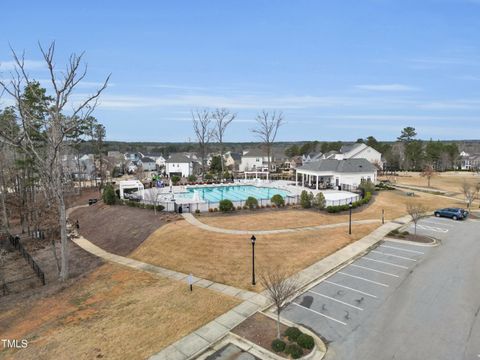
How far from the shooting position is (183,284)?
18469 mm

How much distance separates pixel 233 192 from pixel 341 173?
1763 cm

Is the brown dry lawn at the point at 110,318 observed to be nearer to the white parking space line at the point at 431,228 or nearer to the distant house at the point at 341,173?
the white parking space line at the point at 431,228

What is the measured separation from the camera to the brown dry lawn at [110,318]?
12.5 meters

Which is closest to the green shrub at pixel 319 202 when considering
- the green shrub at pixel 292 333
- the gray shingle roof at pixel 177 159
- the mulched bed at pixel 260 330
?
the mulched bed at pixel 260 330

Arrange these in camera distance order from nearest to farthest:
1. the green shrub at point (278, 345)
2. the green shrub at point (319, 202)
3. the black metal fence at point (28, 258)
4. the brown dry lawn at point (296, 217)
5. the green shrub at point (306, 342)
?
1. the green shrub at point (278, 345)
2. the green shrub at point (306, 342)
3. the black metal fence at point (28, 258)
4. the brown dry lawn at point (296, 217)
5. the green shrub at point (319, 202)

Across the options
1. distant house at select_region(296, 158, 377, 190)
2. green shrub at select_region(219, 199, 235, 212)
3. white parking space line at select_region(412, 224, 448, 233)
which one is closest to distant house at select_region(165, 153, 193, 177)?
distant house at select_region(296, 158, 377, 190)

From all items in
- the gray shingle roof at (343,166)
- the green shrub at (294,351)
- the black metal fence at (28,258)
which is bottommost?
the black metal fence at (28,258)

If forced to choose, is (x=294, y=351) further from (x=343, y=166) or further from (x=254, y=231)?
(x=343, y=166)

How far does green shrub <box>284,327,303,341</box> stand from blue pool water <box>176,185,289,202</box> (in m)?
33.4

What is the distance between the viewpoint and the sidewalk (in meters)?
12.0

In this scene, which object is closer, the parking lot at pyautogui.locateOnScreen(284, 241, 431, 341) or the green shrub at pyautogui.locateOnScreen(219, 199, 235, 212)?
the parking lot at pyautogui.locateOnScreen(284, 241, 431, 341)

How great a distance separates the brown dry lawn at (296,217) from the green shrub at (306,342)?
1563cm

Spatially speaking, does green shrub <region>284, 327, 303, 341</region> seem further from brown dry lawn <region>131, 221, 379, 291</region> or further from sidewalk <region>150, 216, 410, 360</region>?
brown dry lawn <region>131, 221, 379, 291</region>

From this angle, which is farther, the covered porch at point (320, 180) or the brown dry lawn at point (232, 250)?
the covered porch at point (320, 180)
